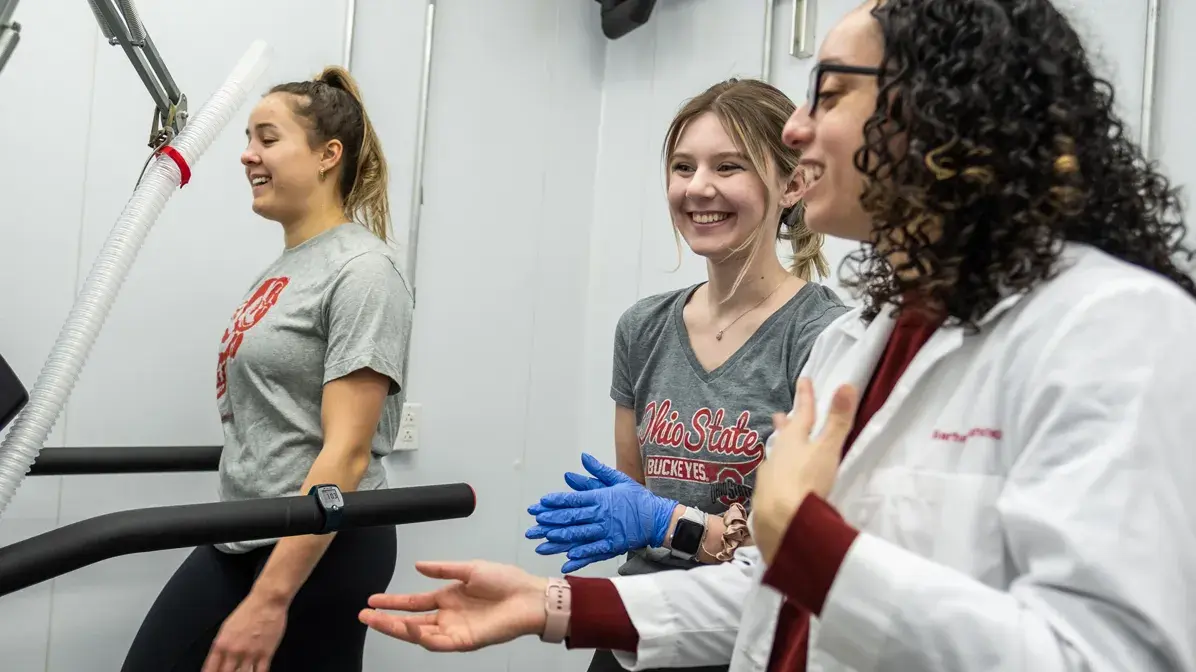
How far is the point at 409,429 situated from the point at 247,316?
2.78 feet

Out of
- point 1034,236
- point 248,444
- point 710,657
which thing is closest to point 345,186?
point 248,444

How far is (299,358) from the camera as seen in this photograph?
4.54ft

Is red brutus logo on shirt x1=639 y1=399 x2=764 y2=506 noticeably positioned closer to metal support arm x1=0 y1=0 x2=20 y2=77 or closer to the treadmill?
the treadmill

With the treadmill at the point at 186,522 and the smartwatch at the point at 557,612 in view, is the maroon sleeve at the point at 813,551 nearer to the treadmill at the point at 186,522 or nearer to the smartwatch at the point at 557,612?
the smartwatch at the point at 557,612

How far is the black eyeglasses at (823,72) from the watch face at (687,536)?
0.60 meters

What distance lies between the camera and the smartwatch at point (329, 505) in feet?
3.51

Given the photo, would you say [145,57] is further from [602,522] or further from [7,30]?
[602,522]

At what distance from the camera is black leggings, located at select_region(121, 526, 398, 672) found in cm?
138

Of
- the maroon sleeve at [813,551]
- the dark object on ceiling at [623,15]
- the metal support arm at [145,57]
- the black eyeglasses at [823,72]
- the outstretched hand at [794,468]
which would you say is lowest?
the maroon sleeve at [813,551]

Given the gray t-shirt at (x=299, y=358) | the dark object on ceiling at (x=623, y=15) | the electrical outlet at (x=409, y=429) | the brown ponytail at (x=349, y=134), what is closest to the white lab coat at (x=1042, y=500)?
the gray t-shirt at (x=299, y=358)

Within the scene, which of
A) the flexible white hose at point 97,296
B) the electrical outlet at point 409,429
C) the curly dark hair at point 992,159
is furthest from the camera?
the electrical outlet at point 409,429

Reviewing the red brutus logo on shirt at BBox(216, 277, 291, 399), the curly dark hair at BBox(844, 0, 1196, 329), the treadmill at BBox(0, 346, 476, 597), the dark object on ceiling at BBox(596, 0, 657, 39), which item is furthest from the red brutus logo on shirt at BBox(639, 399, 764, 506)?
the dark object on ceiling at BBox(596, 0, 657, 39)

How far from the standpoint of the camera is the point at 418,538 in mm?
2289

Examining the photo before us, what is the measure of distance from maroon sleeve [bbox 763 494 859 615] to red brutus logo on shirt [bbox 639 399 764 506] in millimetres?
584
